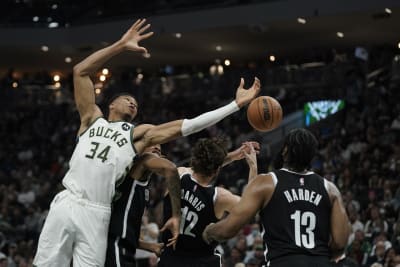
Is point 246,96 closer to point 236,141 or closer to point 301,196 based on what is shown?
point 301,196

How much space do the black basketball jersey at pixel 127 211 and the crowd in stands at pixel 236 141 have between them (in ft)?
17.4

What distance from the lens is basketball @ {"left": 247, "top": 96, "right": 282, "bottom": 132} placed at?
7.26 meters

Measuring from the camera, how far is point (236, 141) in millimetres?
21266

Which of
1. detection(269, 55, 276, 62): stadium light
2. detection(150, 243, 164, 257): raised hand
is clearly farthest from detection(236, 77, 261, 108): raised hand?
detection(269, 55, 276, 62): stadium light

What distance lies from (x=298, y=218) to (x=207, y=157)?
1819 mm

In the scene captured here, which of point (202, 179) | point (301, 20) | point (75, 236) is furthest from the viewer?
point (301, 20)

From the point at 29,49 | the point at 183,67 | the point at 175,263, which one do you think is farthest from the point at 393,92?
the point at 175,263

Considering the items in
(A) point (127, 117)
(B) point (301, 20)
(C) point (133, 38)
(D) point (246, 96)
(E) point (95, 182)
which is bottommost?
(E) point (95, 182)

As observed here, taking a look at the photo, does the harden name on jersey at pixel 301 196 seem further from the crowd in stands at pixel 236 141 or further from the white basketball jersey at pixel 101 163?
the crowd in stands at pixel 236 141

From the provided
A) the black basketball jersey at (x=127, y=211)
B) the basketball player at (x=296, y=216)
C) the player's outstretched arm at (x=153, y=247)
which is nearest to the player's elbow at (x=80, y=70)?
the black basketball jersey at (x=127, y=211)

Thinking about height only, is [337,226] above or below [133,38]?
below

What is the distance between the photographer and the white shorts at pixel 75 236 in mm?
6164

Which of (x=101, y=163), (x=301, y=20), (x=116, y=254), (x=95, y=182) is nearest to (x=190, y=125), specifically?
(x=101, y=163)

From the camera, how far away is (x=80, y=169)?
630 centimetres
